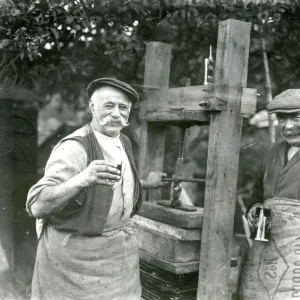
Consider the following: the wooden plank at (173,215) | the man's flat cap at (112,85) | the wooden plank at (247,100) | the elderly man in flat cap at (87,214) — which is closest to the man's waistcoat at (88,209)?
the elderly man in flat cap at (87,214)

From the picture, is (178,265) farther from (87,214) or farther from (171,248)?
(87,214)

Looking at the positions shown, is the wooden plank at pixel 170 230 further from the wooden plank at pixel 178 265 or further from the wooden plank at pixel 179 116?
the wooden plank at pixel 179 116

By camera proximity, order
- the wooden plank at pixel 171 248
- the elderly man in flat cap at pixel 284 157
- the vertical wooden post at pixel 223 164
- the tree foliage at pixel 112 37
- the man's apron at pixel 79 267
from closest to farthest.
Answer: the man's apron at pixel 79 267
the vertical wooden post at pixel 223 164
the elderly man in flat cap at pixel 284 157
the wooden plank at pixel 171 248
the tree foliage at pixel 112 37

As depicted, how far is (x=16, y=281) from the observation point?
337 centimetres

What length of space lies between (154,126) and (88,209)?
1.36 meters

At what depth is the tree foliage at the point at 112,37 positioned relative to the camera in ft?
10.6

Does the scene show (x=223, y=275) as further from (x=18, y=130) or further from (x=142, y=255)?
(x=18, y=130)

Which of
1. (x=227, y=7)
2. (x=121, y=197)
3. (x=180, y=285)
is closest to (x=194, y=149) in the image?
(x=227, y=7)

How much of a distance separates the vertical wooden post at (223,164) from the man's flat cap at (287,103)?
0.30 m

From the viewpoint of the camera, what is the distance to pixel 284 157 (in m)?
3.12

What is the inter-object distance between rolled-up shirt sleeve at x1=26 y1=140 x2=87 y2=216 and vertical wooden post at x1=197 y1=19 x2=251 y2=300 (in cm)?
92

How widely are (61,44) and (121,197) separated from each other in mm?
1460

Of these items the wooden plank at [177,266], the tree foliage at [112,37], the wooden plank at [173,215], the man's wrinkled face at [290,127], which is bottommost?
the wooden plank at [177,266]

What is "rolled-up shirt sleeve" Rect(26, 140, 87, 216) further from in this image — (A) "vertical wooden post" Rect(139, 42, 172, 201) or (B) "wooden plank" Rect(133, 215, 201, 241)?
(A) "vertical wooden post" Rect(139, 42, 172, 201)
